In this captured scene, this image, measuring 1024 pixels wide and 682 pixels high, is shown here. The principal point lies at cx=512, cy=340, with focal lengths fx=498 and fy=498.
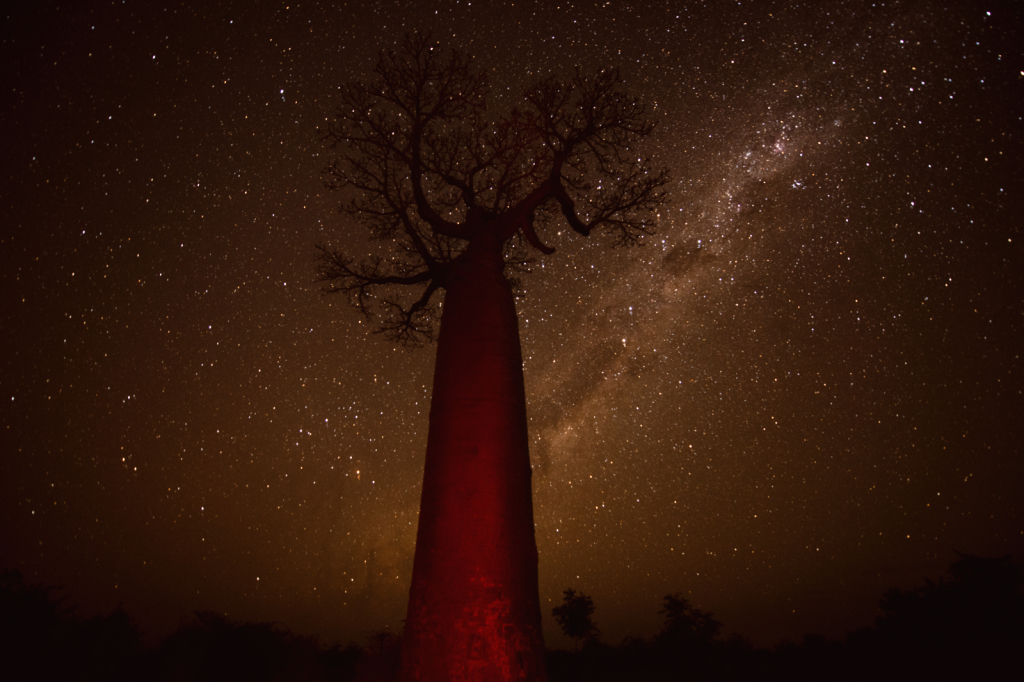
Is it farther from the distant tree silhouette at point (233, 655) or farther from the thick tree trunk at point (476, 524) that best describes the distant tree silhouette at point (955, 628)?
the distant tree silhouette at point (233, 655)

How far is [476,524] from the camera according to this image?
2.77 m

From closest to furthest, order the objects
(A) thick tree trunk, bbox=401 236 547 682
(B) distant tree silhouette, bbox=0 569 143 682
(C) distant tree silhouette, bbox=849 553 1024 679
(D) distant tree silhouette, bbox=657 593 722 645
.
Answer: (A) thick tree trunk, bbox=401 236 547 682, (B) distant tree silhouette, bbox=0 569 143 682, (C) distant tree silhouette, bbox=849 553 1024 679, (D) distant tree silhouette, bbox=657 593 722 645

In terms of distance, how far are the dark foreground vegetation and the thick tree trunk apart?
753 mm

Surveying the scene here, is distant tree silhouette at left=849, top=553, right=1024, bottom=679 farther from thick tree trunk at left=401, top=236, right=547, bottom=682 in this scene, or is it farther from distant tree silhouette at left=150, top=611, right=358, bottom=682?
distant tree silhouette at left=150, top=611, right=358, bottom=682

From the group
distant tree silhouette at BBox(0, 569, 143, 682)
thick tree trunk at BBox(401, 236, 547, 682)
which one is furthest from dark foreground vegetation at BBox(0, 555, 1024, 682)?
thick tree trunk at BBox(401, 236, 547, 682)

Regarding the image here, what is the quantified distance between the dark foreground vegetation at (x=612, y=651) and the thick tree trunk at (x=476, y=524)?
753 mm

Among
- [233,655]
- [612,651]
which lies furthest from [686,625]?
[233,655]

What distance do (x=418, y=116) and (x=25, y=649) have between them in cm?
623

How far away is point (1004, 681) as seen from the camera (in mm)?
6070

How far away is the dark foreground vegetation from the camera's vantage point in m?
4.85

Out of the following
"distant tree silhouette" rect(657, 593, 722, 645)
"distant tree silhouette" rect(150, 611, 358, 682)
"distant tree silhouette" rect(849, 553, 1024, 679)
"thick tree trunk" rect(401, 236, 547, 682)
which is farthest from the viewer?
"distant tree silhouette" rect(657, 593, 722, 645)

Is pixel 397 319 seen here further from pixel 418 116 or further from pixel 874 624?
pixel 874 624

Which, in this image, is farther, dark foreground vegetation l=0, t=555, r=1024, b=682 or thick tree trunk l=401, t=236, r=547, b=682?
dark foreground vegetation l=0, t=555, r=1024, b=682

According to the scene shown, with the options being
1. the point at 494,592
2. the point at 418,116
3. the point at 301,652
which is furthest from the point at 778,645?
the point at 418,116
